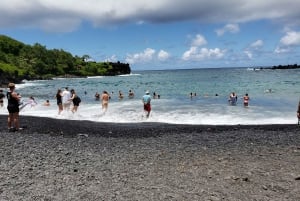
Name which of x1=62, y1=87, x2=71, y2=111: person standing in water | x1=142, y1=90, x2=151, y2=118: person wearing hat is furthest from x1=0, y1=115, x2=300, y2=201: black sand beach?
x1=62, y1=87, x2=71, y2=111: person standing in water

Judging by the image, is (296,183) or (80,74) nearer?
(296,183)

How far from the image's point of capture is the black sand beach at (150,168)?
7.86 meters

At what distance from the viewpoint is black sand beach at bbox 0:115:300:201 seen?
7863 millimetres

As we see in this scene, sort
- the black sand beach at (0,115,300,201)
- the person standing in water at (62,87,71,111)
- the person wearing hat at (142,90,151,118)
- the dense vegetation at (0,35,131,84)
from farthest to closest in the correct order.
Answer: the dense vegetation at (0,35,131,84) < the person standing in water at (62,87,71,111) < the person wearing hat at (142,90,151,118) < the black sand beach at (0,115,300,201)

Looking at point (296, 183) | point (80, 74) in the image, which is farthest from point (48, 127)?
point (80, 74)

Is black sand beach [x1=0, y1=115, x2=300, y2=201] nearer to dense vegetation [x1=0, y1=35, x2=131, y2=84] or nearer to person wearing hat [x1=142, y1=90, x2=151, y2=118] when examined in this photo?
person wearing hat [x1=142, y1=90, x2=151, y2=118]

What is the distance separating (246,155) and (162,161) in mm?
2437

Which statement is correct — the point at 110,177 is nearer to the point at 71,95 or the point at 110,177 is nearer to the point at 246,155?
the point at 246,155

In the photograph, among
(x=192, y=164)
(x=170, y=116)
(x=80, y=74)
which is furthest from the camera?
(x=80, y=74)

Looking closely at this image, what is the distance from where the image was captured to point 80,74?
147 m

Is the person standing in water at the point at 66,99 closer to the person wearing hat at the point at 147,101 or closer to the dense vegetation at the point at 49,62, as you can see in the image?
the person wearing hat at the point at 147,101

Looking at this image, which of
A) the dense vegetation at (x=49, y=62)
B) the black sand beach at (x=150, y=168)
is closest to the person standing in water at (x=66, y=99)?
the black sand beach at (x=150, y=168)

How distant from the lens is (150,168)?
9602mm

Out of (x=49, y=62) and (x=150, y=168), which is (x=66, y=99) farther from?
(x=49, y=62)
